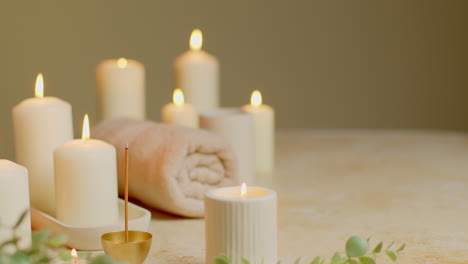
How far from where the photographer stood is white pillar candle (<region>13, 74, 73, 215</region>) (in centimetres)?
100

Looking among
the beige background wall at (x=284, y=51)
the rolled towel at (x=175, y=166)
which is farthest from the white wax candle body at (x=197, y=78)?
the beige background wall at (x=284, y=51)

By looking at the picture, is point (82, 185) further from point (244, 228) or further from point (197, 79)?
point (197, 79)

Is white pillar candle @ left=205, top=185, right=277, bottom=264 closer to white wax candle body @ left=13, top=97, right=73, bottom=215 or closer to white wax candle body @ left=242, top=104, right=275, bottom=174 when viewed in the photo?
white wax candle body @ left=13, top=97, right=73, bottom=215

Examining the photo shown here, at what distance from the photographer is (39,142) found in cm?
101

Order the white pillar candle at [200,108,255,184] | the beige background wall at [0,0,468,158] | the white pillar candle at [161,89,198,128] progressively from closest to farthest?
the white pillar candle at [200,108,255,184]
the white pillar candle at [161,89,198,128]
the beige background wall at [0,0,468,158]

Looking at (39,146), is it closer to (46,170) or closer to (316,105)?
(46,170)

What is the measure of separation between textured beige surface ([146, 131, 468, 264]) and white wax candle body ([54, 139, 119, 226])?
9 cm

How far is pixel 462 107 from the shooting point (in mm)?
2545

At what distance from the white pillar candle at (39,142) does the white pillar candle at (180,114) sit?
Result: 36 centimetres

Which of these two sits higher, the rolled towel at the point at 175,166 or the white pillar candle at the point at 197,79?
the white pillar candle at the point at 197,79

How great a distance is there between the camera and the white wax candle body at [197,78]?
1499 mm

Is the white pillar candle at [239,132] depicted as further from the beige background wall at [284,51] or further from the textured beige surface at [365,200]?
the beige background wall at [284,51]

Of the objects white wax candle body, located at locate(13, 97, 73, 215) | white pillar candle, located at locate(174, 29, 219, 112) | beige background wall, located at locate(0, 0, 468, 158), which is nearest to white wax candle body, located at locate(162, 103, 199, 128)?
white pillar candle, located at locate(174, 29, 219, 112)

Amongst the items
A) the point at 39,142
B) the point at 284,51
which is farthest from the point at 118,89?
the point at 284,51
